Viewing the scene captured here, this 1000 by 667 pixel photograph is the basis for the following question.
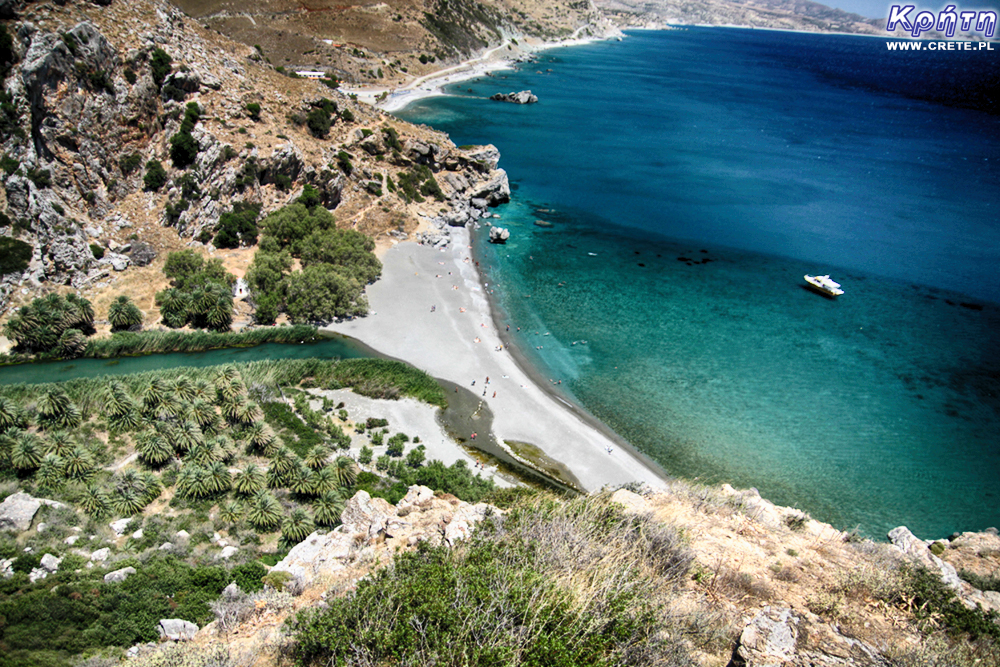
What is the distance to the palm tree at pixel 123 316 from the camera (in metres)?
43.5

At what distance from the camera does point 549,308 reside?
5416 centimetres

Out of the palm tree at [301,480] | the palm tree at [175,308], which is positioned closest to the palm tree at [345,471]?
the palm tree at [301,480]

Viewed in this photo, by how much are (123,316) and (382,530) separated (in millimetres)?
35437

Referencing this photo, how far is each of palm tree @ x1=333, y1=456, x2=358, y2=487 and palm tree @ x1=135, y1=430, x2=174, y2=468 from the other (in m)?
9.12

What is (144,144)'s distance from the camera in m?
57.4

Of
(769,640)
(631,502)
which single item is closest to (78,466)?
(631,502)

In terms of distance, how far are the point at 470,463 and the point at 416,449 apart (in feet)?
12.2

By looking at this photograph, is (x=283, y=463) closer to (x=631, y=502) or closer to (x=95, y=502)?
(x=95, y=502)

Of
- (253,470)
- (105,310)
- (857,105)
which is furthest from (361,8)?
(253,470)

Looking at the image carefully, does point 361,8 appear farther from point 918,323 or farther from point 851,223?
point 918,323

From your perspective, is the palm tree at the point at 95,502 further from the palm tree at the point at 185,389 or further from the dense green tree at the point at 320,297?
the dense green tree at the point at 320,297

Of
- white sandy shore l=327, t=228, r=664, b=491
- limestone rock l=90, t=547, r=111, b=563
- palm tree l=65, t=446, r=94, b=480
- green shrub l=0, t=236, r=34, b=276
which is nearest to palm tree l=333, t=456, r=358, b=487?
limestone rock l=90, t=547, r=111, b=563

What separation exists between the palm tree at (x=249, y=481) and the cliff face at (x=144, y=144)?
99.3 ft

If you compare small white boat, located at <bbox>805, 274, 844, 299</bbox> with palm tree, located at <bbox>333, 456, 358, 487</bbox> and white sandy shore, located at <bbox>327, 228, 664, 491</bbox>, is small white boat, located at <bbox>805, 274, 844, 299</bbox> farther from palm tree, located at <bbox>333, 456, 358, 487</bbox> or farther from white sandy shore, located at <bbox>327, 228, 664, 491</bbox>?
palm tree, located at <bbox>333, 456, 358, 487</bbox>
